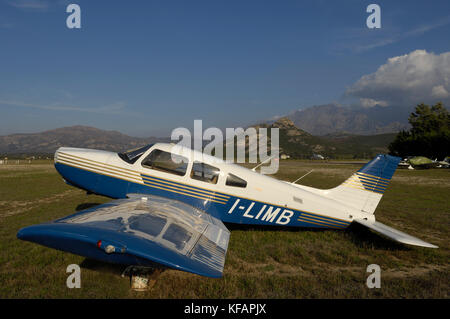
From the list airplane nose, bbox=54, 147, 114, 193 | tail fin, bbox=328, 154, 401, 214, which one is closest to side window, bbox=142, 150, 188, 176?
airplane nose, bbox=54, 147, 114, 193

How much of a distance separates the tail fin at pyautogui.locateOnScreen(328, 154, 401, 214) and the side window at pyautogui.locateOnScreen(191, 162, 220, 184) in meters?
3.03

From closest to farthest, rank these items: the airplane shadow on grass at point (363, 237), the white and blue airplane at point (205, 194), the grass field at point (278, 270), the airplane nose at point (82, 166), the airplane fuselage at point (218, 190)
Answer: the grass field at point (278, 270) < the white and blue airplane at point (205, 194) < the airplane fuselage at point (218, 190) < the airplane shadow on grass at point (363, 237) < the airplane nose at point (82, 166)

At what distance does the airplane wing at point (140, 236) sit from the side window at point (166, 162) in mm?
911

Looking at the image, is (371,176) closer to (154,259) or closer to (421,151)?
(154,259)

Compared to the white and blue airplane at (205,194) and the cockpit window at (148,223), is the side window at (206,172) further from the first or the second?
the cockpit window at (148,223)

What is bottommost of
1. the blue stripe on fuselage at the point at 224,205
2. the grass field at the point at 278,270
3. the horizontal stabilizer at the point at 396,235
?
the grass field at the point at 278,270

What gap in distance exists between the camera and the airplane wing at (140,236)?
8.15 feet

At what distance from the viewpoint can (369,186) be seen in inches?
215

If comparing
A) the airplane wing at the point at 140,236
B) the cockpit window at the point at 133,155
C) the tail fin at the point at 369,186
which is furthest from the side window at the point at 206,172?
the tail fin at the point at 369,186

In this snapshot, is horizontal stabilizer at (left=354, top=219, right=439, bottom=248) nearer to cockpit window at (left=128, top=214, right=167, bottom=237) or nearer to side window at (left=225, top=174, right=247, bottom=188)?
side window at (left=225, top=174, right=247, bottom=188)

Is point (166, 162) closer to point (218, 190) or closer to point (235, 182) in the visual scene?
point (218, 190)

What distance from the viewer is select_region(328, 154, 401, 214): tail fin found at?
5.43 metres

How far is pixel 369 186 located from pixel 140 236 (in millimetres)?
5207

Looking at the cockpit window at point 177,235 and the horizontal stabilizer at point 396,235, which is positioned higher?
the cockpit window at point 177,235
